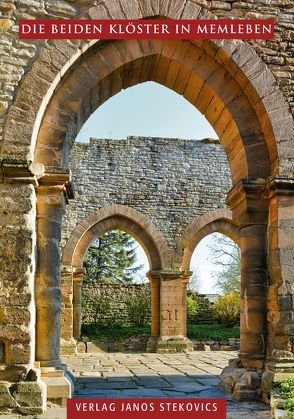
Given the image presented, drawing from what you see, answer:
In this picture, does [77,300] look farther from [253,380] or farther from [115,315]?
[253,380]

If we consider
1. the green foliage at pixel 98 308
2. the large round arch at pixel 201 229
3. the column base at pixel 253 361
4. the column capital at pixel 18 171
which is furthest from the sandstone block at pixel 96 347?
the column capital at pixel 18 171

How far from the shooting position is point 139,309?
15.8 m

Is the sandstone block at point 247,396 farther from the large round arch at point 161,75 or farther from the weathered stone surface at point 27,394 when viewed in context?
the large round arch at point 161,75

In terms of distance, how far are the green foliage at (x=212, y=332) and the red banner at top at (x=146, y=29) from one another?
10.5 meters

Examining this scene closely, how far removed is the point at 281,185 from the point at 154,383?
3129 millimetres

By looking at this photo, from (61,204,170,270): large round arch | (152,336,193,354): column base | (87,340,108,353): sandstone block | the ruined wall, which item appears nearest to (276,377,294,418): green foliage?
(152,336,193,354): column base

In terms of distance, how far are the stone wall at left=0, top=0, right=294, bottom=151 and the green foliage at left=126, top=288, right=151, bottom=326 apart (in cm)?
1214

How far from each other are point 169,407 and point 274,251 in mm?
1935

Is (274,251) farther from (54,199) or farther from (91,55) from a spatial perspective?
(91,55)

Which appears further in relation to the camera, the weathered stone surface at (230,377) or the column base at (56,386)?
the weathered stone surface at (230,377)

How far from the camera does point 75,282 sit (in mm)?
12016

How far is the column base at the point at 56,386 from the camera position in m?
4.16

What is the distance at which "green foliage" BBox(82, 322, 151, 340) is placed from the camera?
13758mm

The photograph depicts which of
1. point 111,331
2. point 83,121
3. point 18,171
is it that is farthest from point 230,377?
point 111,331
